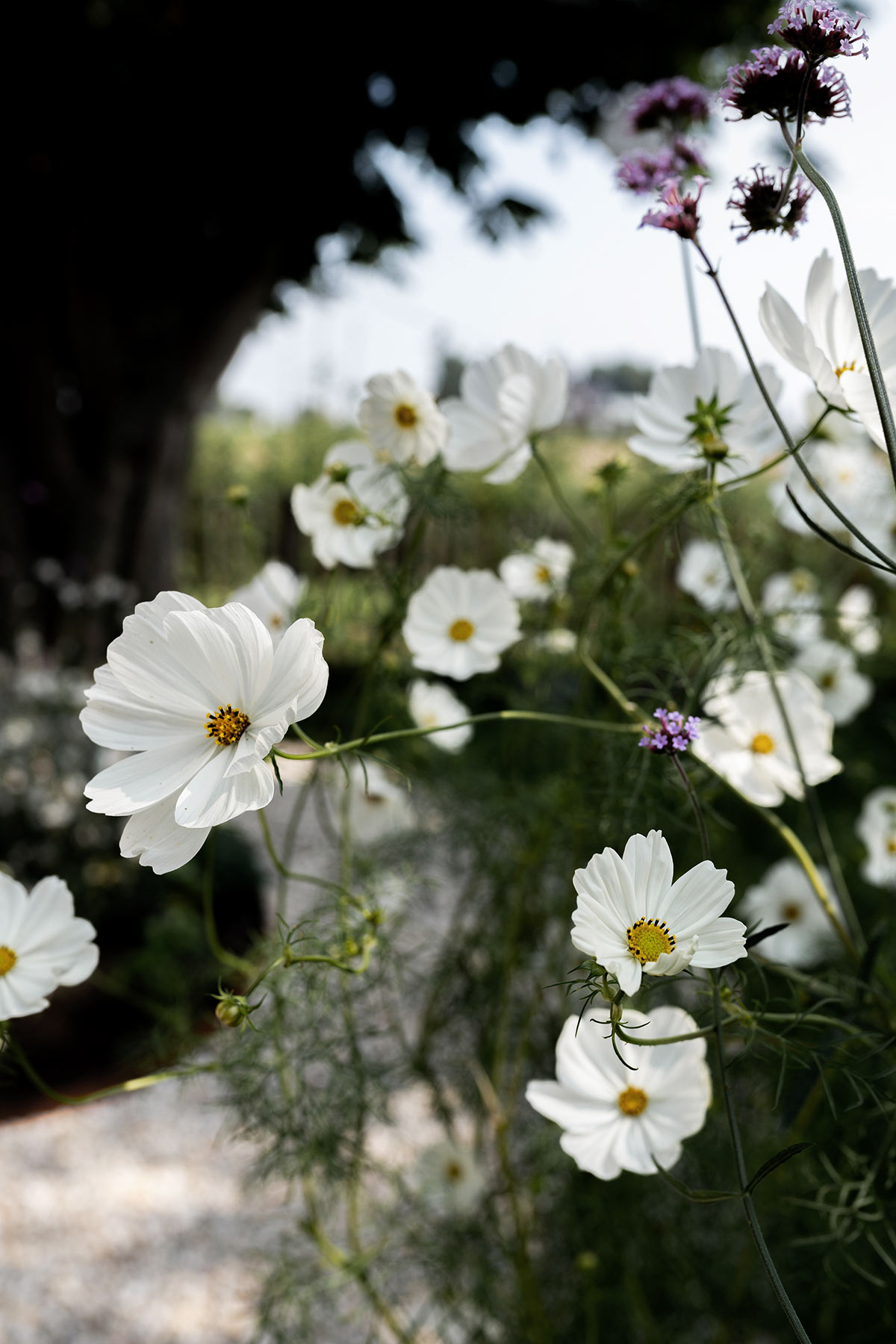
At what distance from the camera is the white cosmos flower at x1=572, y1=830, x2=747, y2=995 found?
31cm

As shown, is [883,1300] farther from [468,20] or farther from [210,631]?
[468,20]

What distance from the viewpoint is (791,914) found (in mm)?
941

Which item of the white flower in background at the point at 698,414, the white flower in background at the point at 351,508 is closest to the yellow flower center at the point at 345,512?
the white flower in background at the point at 351,508

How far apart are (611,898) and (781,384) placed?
1.09ft

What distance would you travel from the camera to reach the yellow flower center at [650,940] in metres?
0.33

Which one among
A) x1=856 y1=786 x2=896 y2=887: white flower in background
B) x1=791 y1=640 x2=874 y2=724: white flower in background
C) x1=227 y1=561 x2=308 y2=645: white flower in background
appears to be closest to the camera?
x1=227 y1=561 x2=308 y2=645: white flower in background

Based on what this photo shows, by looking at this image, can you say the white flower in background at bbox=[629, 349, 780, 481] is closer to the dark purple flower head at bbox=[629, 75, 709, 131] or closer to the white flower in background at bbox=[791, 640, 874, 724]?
the dark purple flower head at bbox=[629, 75, 709, 131]

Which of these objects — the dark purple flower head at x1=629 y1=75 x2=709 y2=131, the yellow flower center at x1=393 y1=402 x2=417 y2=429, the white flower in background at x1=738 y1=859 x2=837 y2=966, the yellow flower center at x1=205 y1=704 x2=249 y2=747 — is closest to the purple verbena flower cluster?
the yellow flower center at x1=205 y1=704 x2=249 y2=747

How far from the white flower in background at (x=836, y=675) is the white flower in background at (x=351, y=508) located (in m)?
0.52

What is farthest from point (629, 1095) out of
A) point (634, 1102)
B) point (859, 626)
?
point (859, 626)

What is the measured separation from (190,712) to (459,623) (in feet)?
1.02

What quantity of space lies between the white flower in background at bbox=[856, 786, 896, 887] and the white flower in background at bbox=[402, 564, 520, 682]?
1.14 ft

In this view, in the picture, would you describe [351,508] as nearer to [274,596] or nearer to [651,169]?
[274,596]

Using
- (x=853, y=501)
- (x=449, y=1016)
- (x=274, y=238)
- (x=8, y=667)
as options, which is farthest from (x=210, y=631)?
(x=274, y=238)
